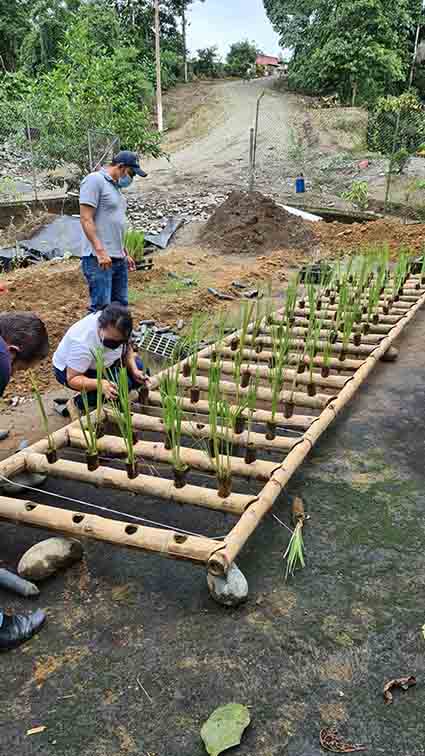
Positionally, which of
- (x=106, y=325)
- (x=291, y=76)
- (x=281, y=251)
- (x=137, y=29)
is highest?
(x=137, y=29)

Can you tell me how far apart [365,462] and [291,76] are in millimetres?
24287

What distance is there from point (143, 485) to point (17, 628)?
2.35ft

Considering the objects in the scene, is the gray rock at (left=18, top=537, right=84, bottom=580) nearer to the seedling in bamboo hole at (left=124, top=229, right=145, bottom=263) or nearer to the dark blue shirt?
the dark blue shirt

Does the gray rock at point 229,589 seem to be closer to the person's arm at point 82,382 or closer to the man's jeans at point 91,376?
the person's arm at point 82,382

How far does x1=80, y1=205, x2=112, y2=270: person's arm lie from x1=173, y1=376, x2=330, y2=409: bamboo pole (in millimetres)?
901

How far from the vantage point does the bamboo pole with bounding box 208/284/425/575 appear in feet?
6.00

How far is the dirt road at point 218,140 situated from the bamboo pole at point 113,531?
495 inches

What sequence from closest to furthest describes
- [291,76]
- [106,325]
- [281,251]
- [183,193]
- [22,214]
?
[106,325] → [281,251] → [22,214] → [183,193] → [291,76]

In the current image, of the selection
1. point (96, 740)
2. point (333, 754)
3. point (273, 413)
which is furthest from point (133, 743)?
point (273, 413)

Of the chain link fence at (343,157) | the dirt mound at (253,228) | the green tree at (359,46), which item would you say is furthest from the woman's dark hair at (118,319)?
the green tree at (359,46)

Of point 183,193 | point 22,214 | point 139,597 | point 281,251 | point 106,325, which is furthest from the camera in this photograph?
point 183,193

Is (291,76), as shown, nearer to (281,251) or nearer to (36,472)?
(281,251)

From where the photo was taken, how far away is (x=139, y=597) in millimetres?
1910

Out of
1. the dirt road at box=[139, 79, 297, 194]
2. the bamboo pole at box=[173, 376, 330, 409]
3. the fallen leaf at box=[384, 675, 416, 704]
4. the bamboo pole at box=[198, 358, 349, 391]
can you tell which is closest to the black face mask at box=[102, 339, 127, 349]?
the bamboo pole at box=[173, 376, 330, 409]
